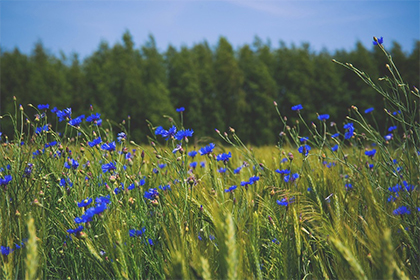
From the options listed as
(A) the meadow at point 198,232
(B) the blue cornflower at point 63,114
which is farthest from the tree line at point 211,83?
(A) the meadow at point 198,232

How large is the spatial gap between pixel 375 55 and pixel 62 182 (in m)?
12.8

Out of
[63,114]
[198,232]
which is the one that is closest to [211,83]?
[63,114]

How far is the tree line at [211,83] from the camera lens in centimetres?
1090

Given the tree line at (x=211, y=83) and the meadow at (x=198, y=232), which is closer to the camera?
the meadow at (x=198, y=232)

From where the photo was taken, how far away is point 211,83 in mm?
11578

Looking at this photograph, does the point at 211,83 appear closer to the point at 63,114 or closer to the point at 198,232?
the point at 63,114

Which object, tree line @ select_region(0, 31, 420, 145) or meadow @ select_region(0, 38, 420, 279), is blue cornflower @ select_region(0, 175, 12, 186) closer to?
meadow @ select_region(0, 38, 420, 279)

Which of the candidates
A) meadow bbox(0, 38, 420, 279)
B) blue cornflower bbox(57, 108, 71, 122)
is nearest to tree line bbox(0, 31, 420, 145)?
blue cornflower bbox(57, 108, 71, 122)

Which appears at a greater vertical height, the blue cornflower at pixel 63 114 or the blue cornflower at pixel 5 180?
the blue cornflower at pixel 63 114

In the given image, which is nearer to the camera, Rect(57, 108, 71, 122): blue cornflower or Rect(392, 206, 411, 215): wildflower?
Rect(392, 206, 411, 215): wildflower

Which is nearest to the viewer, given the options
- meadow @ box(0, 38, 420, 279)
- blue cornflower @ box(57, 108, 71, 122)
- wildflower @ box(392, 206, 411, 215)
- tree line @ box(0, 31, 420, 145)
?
meadow @ box(0, 38, 420, 279)

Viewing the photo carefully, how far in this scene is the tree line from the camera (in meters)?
10.9

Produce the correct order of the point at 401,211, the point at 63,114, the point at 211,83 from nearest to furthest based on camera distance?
the point at 401,211
the point at 63,114
the point at 211,83

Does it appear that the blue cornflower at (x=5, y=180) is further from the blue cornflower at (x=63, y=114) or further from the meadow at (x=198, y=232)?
the blue cornflower at (x=63, y=114)
